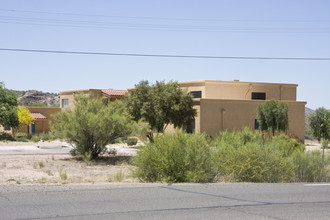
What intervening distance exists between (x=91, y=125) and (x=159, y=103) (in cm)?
1156

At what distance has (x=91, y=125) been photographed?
26.5 meters

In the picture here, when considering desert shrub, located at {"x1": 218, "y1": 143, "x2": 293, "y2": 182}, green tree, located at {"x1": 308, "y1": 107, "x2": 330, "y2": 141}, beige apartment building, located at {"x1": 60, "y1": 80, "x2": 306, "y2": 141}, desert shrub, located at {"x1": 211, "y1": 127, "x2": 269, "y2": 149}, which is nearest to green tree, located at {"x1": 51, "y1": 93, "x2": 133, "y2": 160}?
desert shrub, located at {"x1": 211, "y1": 127, "x2": 269, "y2": 149}

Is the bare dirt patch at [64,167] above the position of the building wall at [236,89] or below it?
below

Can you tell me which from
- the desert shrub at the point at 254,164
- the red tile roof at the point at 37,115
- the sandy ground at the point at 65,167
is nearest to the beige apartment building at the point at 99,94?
→ the red tile roof at the point at 37,115

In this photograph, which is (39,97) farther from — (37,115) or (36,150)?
(36,150)

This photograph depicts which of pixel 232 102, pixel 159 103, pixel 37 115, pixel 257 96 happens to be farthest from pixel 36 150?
pixel 257 96

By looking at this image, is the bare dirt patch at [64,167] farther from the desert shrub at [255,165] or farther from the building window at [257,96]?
the building window at [257,96]

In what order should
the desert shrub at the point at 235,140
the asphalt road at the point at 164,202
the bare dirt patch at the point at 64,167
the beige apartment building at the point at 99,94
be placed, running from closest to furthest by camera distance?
the asphalt road at the point at 164,202 → the desert shrub at the point at 235,140 → the bare dirt patch at the point at 64,167 → the beige apartment building at the point at 99,94

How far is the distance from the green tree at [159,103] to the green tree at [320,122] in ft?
62.6

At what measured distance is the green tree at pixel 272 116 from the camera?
140 ft

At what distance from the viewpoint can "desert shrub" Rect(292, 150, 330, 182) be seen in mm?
16094

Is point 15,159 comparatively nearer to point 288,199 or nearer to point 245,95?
point 288,199

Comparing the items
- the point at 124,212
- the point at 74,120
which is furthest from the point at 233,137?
the point at 74,120

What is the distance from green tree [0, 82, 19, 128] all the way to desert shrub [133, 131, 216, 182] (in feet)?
107
